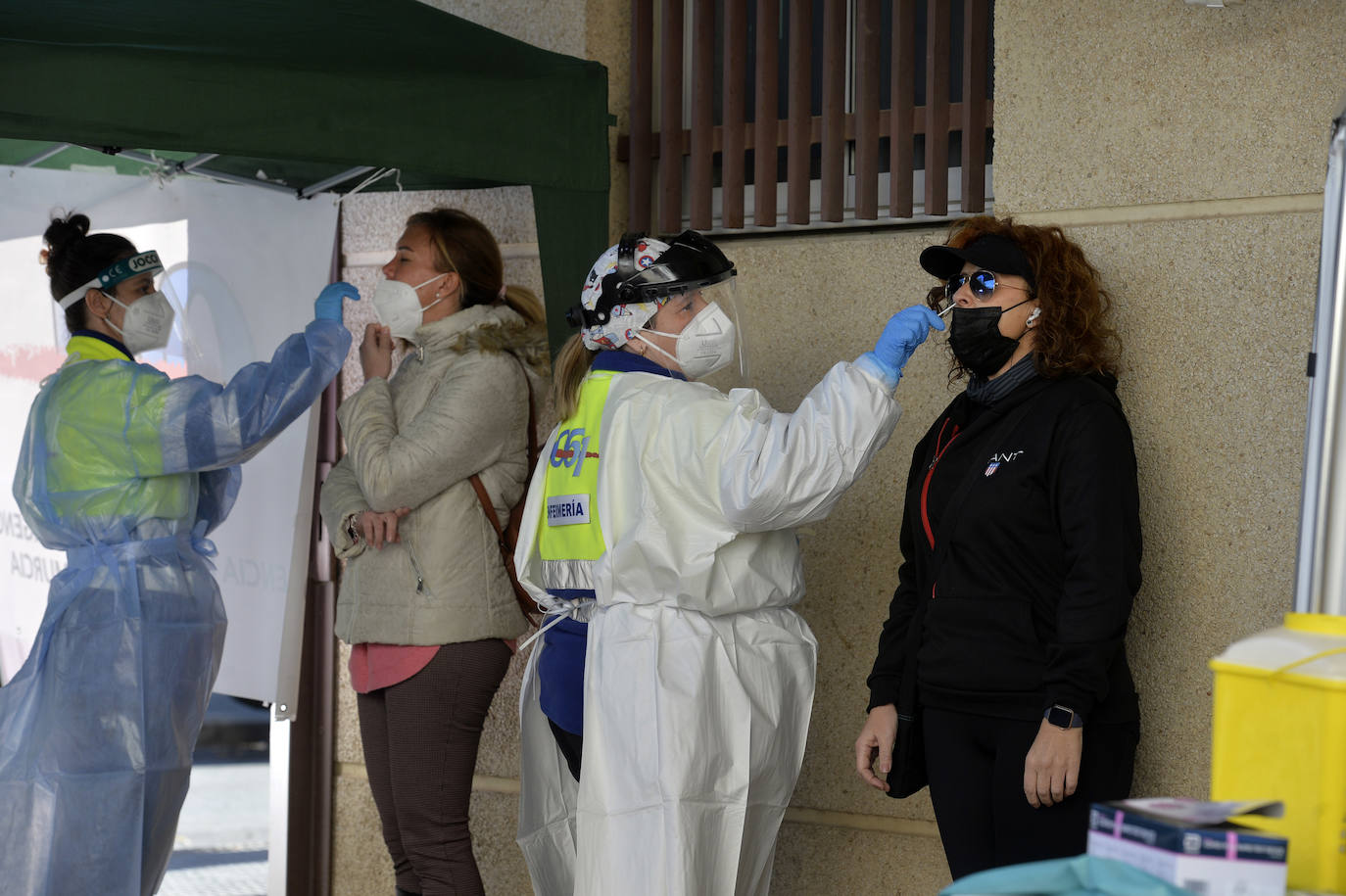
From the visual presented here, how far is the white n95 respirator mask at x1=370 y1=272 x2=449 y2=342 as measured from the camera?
3.23 meters

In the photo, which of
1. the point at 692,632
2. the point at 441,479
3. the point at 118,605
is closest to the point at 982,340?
the point at 692,632

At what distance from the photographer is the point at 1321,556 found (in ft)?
5.31

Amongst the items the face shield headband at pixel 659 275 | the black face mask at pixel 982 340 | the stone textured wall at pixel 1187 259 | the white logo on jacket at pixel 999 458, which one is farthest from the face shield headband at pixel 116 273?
the white logo on jacket at pixel 999 458

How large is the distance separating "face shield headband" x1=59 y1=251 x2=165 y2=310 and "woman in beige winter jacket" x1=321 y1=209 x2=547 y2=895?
0.63 metres

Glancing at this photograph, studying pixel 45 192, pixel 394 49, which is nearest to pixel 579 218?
pixel 394 49

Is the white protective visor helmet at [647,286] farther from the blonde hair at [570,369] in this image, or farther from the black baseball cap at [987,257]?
the black baseball cap at [987,257]

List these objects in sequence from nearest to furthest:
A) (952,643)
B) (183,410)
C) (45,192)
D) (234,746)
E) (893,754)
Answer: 1. (952,643)
2. (893,754)
3. (183,410)
4. (45,192)
5. (234,746)

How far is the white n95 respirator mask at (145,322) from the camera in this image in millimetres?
3377

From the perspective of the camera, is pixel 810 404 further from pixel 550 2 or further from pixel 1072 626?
pixel 550 2

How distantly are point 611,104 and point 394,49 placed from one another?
37.0 inches

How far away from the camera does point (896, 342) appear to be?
7.93 feet

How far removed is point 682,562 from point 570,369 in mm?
516

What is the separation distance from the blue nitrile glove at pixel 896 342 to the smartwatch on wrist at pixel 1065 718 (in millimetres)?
619

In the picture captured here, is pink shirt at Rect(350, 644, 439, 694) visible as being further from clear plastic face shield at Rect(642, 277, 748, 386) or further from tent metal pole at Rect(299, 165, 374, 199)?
tent metal pole at Rect(299, 165, 374, 199)
